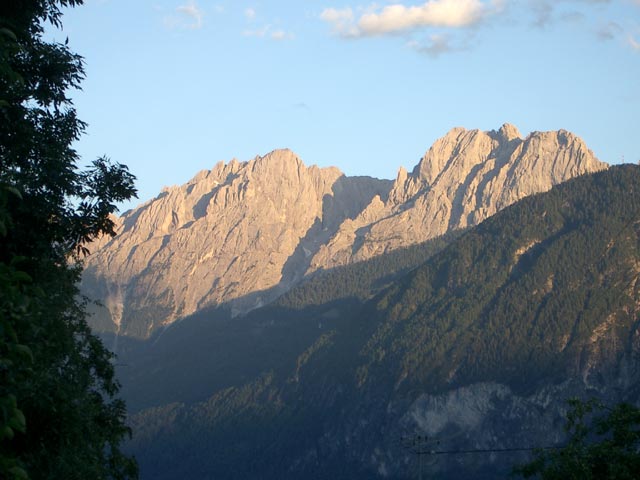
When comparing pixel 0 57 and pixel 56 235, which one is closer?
pixel 0 57

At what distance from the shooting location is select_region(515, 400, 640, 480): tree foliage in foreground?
1228 inches

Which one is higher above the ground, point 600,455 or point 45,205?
point 45,205

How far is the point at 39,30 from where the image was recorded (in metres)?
25.5

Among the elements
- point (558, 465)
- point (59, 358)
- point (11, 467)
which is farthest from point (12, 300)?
point (558, 465)

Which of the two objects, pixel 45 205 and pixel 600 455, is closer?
pixel 45 205

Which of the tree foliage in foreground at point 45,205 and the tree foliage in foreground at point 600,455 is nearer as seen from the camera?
the tree foliage in foreground at point 45,205

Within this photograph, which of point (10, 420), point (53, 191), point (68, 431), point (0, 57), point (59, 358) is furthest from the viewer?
point (59, 358)

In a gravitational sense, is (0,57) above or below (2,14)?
below

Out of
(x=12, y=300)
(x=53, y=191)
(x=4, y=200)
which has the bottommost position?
(x=12, y=300)

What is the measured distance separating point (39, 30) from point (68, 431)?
10.3m

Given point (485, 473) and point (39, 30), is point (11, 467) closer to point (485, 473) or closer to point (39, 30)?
point (39, 30)

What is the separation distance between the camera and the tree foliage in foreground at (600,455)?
3120 cm

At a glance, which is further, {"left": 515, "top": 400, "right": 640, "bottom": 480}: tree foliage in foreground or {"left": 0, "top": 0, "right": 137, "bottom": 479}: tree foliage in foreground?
{"left": 515, "top": 400, "right": 640, "bottom": 480}: tree foliage in foreground

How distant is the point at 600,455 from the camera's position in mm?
31938
